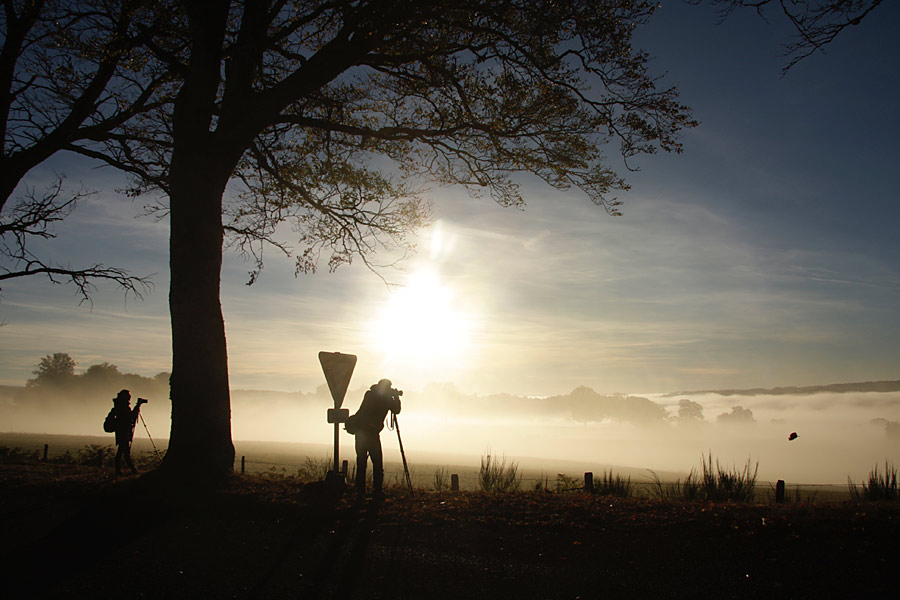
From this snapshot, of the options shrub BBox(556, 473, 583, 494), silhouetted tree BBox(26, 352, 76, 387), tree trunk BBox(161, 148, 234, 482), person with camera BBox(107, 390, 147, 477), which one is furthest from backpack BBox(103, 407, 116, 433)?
silhouetted tree BBox(26, 352, 76, 387)

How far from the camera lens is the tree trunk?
1002cm

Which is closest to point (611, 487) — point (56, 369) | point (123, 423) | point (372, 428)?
point (372, 428)

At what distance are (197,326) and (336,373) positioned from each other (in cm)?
261

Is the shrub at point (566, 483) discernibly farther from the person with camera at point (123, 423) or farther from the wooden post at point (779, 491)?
the person with camera at point (123, 423)

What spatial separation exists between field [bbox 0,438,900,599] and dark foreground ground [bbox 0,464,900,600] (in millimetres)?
23

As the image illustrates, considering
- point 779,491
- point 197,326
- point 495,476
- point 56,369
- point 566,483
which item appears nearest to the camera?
point 779,491

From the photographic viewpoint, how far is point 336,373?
10688 mm

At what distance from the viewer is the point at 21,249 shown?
685 inches

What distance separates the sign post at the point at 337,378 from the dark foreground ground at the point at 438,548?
2029 millimetres

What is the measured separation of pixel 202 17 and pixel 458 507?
9.82m

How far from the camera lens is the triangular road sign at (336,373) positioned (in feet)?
34.7

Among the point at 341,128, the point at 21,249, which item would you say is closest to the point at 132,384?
the point at 21,249

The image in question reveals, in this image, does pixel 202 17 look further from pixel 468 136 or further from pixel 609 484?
A: pixel 609 484

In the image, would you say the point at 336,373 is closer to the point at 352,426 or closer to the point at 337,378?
the point at 337,378
